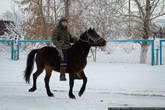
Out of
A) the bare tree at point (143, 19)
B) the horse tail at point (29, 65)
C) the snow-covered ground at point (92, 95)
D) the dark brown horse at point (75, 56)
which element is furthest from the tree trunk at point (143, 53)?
the horse tail at point (29, 65)

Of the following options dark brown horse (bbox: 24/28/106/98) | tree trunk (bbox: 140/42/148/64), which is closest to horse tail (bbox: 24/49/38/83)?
dark brown horse (bbox: 24/28/106/98)

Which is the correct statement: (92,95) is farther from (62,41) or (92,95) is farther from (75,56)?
(62,41)

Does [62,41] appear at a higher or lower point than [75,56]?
higher

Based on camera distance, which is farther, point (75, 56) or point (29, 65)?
point (29, 65)

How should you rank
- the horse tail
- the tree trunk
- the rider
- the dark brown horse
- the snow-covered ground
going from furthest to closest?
1. the tree trunk
2. the horse tail
3. the rider
4. the dark brown horse
5. the snow-covered ground

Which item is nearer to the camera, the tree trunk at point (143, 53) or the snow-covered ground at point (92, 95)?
the snow-covered ground at point (92, 95)

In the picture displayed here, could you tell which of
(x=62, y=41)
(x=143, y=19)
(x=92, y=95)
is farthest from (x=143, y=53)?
(x=62, y=41)

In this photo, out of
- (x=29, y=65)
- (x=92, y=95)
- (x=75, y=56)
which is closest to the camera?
(x=75, y=56)

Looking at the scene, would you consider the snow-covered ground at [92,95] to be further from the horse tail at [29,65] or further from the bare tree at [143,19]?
the bare tree at [143,19]

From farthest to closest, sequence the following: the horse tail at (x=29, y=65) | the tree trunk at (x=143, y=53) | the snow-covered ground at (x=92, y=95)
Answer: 1. the tree trunk at (x=143, y=53)
2. the horse tail at (x=29, y=65)
3. the snow-covered ground at (x=92, y=95)

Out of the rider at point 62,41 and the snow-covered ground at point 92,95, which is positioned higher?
the rider at point 62,41

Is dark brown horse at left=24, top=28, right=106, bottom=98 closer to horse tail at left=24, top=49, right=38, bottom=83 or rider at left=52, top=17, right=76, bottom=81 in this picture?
rider at left=52, top=17, right=76, bottom=81

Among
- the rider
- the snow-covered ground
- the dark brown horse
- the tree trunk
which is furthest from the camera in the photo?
the tree trunk

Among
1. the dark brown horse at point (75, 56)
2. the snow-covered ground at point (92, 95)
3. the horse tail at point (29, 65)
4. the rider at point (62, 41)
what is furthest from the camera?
the horse tail at point (29, 65)
